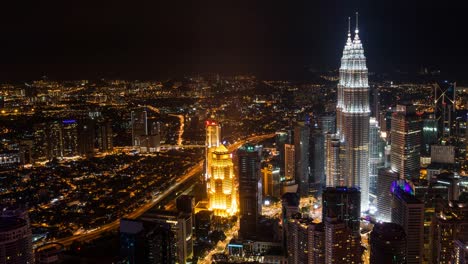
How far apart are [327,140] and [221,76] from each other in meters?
5.46

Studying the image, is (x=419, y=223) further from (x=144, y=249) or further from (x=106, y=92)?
(x=106, y=92)

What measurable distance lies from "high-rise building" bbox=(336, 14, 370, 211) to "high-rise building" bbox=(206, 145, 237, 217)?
8.40 ft

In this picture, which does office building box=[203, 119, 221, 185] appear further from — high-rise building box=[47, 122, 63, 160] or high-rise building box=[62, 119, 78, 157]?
high-rise building box=[47, 122, 63, 160]

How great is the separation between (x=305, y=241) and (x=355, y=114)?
4.79 m

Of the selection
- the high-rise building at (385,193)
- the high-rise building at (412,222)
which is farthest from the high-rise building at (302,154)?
the high-rise building at (412,222)

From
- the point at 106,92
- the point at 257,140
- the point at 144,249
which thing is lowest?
the point at 144,249

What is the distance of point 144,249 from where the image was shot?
719cm

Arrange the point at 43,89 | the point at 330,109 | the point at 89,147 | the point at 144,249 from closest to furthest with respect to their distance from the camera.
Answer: the point at 144,249
the point at 330,109
the point at 89,147
the point at 43,89

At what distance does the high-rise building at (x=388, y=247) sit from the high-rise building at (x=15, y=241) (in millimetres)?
4414

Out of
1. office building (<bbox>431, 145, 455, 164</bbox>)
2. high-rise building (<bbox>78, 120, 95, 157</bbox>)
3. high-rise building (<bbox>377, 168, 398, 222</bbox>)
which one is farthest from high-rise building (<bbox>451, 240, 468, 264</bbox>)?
high-rise building (<bbox>78, 120, 95, 157</bbox>)

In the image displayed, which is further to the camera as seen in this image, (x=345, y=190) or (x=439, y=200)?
(x=345, y=190)

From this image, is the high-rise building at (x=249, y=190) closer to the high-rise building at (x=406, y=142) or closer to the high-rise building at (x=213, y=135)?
the high-rise building at (x=213, y=135)

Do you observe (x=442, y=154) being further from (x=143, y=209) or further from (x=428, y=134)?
(x=143, y=209)

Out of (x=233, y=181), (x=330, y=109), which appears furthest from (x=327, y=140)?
(x=233, y=181)
